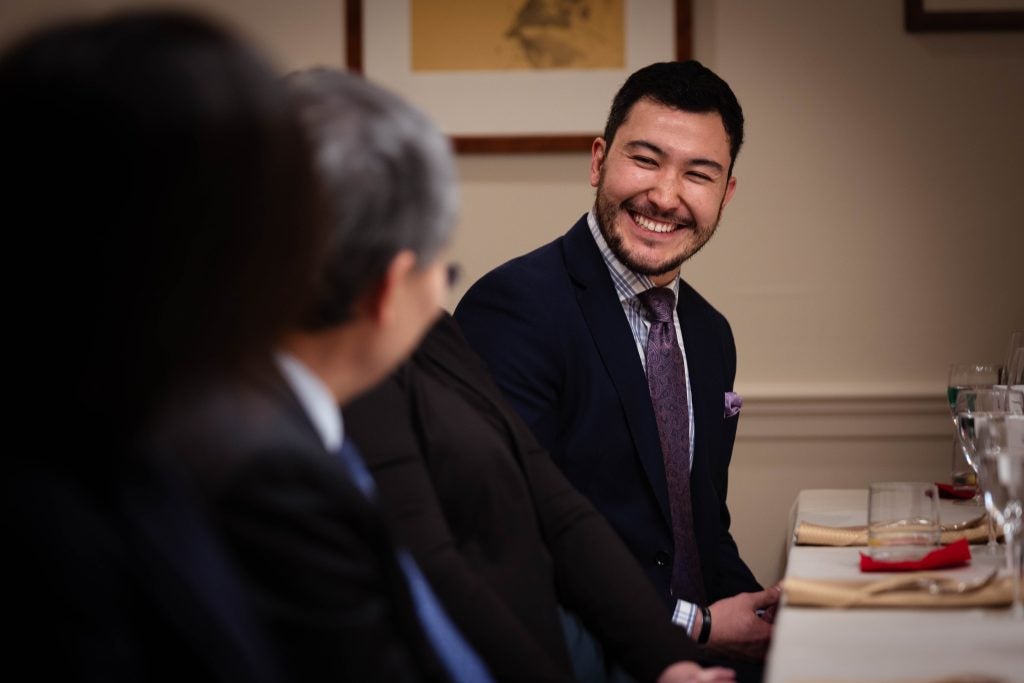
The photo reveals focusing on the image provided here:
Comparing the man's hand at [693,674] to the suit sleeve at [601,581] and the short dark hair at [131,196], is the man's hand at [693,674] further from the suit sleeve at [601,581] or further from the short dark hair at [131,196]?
the short dark hair at [131,196]

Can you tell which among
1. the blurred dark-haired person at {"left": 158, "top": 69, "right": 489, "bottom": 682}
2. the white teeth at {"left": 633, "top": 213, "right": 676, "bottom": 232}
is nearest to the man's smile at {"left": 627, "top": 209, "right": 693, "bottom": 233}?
the white teeth at {"left": 633, "top": 213, "right": 676, "bottom": 232}

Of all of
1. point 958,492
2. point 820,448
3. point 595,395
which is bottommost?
point 820,448

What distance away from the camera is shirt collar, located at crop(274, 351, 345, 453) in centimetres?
112

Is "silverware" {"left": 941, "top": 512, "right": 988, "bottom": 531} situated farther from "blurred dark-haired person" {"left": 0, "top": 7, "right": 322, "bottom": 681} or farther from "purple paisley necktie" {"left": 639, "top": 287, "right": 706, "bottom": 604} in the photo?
"blurred dark-haired person" {"left": 0, "top": 7, "right": 322, "bottom": 681}

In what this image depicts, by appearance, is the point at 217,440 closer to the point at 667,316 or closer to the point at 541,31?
the point at 667,316

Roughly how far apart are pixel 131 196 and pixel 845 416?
11.0 feet

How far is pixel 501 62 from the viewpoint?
3.93 meters

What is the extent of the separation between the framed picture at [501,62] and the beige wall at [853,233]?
14 centimetres

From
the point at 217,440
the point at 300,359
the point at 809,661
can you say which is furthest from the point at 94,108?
the point at 809,661

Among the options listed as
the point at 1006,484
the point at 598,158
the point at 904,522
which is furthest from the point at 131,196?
the point at 598,158

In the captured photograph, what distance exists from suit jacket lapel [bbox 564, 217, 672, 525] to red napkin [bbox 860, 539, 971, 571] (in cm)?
61

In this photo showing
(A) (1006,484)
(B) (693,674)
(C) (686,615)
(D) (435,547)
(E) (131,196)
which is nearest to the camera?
(E) (131,196)

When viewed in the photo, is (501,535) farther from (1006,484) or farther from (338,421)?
(338,421)

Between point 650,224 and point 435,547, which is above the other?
point 650,224
